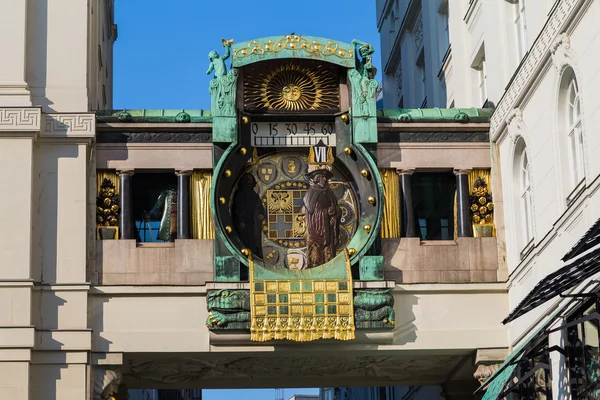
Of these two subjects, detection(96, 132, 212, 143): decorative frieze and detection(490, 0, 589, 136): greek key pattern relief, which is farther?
detection(96, 132, 212, 143): decorative frieze

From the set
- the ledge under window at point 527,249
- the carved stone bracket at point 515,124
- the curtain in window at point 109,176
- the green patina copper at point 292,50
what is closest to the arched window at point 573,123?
the carved stone bracket at point 515,124

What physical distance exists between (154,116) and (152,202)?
69.5 inches

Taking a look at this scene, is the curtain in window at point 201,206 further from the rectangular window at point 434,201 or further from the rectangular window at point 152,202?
the rectangular window at point 434,201

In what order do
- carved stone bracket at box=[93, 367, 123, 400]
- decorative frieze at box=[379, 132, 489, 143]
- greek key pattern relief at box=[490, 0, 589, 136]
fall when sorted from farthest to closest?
decorative frieze at box=[379, 132, 489, 143] → carved stone bracket at box=[93, 367, 123, 400] → greek key pattern relief at box=[490, 0, 589, 136]

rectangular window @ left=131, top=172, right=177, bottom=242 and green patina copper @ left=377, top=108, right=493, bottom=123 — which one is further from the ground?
green patina copper @ left=377, top=108, right=493, bottom=123

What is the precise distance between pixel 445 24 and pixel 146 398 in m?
23.6

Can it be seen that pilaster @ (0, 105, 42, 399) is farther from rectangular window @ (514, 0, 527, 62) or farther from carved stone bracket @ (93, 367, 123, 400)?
rectangular window @ (514, 0, 527, 62)

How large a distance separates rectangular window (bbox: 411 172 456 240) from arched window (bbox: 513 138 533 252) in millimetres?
1747

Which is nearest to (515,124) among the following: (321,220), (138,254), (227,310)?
(321,220)

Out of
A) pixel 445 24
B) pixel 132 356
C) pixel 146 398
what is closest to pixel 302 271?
pixel 132 356

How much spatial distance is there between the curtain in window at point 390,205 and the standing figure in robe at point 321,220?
3.06ft

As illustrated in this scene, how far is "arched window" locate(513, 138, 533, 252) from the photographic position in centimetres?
2899

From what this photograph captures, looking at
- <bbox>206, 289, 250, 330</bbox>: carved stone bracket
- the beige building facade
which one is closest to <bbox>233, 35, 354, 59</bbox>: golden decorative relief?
the beige building facade

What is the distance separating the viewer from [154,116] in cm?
3023
